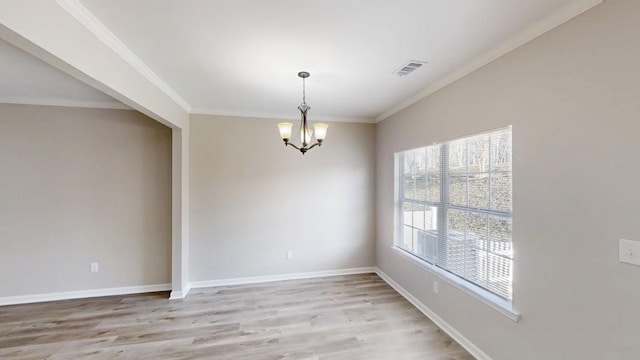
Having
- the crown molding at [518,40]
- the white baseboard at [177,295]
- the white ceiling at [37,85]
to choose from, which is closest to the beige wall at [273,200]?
the white baseboard at [177,295]

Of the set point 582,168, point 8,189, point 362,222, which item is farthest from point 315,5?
point 8,189

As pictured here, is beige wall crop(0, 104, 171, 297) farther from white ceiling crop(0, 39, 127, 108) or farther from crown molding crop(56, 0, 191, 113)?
crown molding crop(56, 0, 191, 113)

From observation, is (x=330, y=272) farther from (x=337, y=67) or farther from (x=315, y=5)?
(x=315, y=5)

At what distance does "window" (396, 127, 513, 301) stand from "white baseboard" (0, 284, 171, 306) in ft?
12.3

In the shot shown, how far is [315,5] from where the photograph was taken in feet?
5.51

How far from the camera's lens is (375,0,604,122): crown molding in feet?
5.34

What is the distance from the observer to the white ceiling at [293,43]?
5.60ft

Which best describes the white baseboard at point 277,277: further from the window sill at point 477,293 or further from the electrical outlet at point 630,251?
the electrical outlet at point 630,251

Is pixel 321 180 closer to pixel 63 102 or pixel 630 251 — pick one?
pixel 630 251

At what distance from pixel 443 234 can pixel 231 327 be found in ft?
8.49

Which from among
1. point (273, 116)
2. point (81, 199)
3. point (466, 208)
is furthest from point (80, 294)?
point (466, 208)

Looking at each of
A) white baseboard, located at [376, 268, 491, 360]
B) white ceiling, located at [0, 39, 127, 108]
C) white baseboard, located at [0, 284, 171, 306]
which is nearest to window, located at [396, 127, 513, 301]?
white baseboard, located at [376, 268, 491, 360]

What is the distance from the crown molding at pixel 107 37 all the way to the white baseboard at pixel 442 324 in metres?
3.96

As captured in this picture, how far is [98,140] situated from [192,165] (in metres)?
1.23
